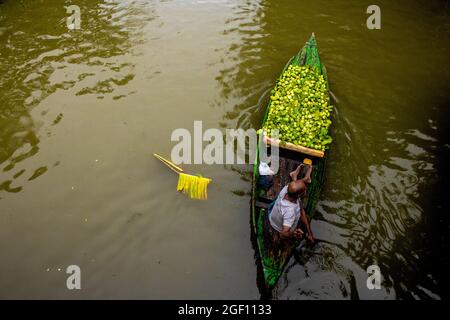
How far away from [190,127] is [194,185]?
1947 millimetres

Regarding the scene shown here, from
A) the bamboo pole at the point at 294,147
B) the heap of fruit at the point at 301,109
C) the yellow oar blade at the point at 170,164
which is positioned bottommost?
the yellow oar blade at the point at 170,164

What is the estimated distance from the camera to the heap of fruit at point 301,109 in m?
6.56

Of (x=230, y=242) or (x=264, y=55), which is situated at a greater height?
(x=264, y=55)

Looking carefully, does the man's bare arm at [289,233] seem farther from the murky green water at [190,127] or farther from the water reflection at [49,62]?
the water reflection at [49,62]

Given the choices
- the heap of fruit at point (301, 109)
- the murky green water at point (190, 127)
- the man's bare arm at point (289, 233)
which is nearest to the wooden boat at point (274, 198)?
the heap of fruit at point (301, 109)

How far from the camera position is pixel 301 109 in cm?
706

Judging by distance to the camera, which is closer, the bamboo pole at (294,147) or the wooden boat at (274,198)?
the wooden boat at (274,198)

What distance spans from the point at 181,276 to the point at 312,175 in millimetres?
3102

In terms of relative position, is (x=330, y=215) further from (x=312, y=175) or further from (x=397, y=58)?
(x=397, y=58)

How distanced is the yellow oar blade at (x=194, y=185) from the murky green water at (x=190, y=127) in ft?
0.62
